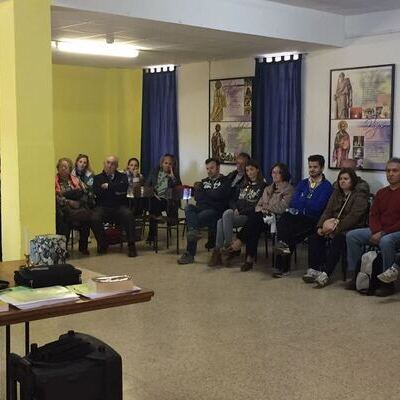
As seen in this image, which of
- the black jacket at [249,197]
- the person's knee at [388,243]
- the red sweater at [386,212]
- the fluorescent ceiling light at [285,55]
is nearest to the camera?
the person's knee at [388,243]

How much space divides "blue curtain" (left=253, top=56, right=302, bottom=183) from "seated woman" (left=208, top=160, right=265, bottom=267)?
Answer: 102 cm

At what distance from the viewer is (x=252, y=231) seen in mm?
6508

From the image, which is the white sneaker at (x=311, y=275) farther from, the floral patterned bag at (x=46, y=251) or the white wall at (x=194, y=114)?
the floral patterned bag at (x=46, y=251)

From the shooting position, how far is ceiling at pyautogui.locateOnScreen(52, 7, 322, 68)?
575 centimetres

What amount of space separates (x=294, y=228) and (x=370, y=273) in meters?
0.95

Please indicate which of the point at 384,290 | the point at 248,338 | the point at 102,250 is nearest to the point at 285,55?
the point at 102,250

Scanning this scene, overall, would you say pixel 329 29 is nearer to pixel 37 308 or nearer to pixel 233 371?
pixel 233 371

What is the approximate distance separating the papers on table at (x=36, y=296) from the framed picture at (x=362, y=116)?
5066mm

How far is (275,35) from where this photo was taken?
21.7 feet

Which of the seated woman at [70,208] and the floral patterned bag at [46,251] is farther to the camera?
the seated woman at [70,208]

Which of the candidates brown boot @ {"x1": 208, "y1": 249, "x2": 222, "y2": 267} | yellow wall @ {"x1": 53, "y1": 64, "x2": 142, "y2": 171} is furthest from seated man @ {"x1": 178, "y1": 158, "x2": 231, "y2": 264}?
yellow wall @ {"x1": 53, "y1": 64, "x2": 142, "y2": 171}

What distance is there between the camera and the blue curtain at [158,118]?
30.7 feet

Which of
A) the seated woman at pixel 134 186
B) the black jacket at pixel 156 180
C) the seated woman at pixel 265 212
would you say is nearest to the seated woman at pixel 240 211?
the seated woman at pixel 265 212

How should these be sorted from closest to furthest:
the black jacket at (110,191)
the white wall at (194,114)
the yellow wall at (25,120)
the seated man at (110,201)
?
the yellow wall at (25,120) → the seated man at (110,201) → the black jacket at (110,191) → the white wall at (194,114)
